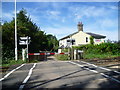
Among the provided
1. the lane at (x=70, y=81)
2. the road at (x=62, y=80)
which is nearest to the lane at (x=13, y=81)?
the road at (x=62, y=80)

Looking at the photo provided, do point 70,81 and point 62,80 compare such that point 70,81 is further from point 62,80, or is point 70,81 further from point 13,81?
point 13,81

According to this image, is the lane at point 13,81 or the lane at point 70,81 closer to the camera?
the lane at point 70,81

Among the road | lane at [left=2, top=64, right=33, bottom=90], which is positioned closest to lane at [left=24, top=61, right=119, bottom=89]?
the road

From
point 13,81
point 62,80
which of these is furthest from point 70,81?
point 13,81

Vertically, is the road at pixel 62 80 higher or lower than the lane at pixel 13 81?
higher

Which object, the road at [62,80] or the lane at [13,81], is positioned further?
the lane at [13,81]

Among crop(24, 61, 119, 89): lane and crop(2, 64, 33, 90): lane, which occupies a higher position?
crop(24, 61, 119, 89): lane

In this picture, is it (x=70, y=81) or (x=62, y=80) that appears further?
(x=62, y=80)

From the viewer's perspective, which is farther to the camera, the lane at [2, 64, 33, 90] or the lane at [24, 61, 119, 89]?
the lane at [2, 64, 33, 90]

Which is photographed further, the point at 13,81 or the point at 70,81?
the point at 13,81

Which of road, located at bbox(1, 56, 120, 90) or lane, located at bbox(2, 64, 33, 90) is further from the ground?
road, located at bbox(1, 56, 120, 90)

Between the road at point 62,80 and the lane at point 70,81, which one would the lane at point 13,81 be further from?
the lane at point 70,81

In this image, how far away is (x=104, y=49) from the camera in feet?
94.7

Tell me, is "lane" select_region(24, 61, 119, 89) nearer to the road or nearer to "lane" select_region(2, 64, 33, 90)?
the road
